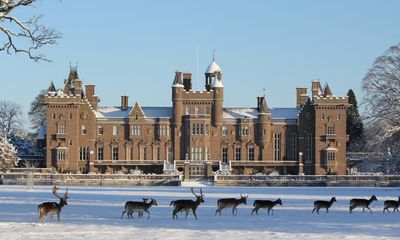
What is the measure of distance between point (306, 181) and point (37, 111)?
1978 inches

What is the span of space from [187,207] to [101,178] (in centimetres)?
4112

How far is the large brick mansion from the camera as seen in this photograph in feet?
268

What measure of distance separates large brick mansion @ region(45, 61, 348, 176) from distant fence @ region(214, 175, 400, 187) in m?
17.7

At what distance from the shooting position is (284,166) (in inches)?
3231

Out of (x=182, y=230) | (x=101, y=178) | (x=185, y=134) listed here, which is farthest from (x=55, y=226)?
(x=185, y=134)

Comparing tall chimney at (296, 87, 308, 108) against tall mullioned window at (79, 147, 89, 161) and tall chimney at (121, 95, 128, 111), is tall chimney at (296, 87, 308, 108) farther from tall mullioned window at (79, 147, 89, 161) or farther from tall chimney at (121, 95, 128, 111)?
tall mullioned window at (79, 147, 89, 161)

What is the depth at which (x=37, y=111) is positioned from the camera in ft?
339

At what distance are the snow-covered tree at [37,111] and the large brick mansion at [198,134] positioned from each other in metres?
17.7

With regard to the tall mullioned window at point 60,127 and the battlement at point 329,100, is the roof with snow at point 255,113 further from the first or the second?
the tall mullioned window at point 60,127

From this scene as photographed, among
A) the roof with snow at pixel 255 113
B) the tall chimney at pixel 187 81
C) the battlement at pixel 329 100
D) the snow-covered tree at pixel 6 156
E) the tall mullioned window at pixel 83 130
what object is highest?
the tall chimney at pixel 187 81

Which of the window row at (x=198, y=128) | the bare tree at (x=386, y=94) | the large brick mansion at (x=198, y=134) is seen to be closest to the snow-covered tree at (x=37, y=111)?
the large brick mansion at (x=198, y=134)

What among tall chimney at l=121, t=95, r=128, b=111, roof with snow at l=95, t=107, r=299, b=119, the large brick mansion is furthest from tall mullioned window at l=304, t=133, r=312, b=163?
tall chimney at l=121, t=95, r=128, b=111

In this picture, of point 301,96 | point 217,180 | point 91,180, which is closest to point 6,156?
point 91,180

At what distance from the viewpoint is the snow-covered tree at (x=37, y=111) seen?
336ft
